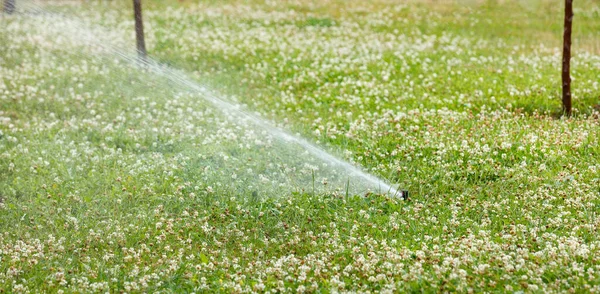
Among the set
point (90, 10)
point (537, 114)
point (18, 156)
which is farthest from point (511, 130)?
point (90, 10)

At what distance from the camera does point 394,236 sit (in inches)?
285

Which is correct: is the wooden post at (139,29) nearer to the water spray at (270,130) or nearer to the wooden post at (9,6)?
the water spray at (270,130)

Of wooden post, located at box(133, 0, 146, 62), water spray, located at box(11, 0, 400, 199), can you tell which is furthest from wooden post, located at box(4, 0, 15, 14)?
wooden post, located at box(133, 0, 146, 62)

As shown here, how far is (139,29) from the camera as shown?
1439 cm

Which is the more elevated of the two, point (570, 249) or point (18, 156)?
point (570, 249)

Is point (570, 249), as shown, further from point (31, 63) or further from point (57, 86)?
point (31, 63)

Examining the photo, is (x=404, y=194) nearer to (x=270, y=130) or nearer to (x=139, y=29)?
(x=270, y=130)

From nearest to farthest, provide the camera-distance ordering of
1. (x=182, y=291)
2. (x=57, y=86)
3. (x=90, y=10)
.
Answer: (x=182, y=291)
(x=57, y=86)
(x=90, y=10)

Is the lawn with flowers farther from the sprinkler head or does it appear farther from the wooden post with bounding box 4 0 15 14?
the wooden post with bounding box 4 0 15 14

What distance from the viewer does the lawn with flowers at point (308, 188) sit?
6.49 m

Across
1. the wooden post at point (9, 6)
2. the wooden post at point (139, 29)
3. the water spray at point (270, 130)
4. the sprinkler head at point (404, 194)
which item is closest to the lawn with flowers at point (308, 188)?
the sprinkler head at point (404, 194)

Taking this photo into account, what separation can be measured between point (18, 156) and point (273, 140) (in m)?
3.46

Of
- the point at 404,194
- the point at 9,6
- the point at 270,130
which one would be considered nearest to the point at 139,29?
the point at 270,130

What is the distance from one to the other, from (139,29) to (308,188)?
731cm
